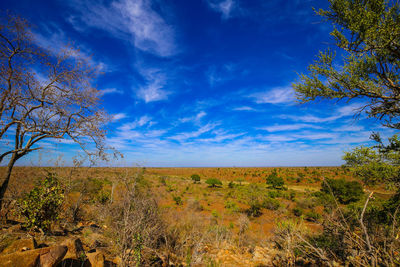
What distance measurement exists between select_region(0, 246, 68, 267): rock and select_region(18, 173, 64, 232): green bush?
8.62 feet

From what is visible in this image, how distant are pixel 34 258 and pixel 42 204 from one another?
2.80m

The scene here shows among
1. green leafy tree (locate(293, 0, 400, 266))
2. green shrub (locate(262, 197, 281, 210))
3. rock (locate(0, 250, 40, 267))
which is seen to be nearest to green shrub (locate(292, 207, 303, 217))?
green shrub (locate(262, 197, 281, 210))

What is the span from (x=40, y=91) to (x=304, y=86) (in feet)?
31.5

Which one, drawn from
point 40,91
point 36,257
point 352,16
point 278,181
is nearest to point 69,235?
point 36,257

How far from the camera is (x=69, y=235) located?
5.80 metres

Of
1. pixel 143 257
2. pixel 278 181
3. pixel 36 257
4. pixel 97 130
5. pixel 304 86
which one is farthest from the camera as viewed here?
pixel 278 181

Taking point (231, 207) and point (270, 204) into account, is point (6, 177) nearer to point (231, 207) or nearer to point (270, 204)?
point (231, 207)

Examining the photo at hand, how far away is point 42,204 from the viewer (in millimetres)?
5043

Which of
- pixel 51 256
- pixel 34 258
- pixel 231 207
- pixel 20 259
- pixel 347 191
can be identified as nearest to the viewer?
pixel 20 259

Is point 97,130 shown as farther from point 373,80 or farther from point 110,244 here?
point 373,80

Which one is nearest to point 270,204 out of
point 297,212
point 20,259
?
point 297,212

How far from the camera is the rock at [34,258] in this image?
2.70 meters

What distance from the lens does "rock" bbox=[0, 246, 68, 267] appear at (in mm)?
2703

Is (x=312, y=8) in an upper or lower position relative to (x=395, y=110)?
upper
